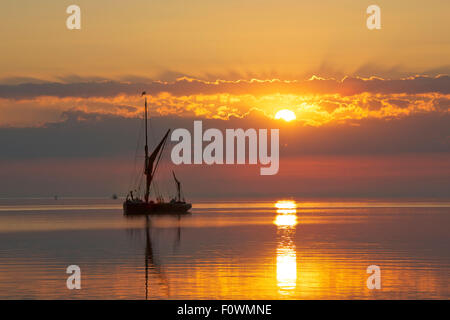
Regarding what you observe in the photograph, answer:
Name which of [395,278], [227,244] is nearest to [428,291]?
[395,278]

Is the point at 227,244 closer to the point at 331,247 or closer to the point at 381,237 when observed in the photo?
the point at 331,247

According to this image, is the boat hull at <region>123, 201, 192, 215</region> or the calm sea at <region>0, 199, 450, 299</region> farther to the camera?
the boat hull at <region>123, 201, 192, 215</region>

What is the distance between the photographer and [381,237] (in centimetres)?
7869

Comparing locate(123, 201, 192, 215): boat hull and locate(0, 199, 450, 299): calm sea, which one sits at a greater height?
locate(123, 201, 192, 215): boat hull

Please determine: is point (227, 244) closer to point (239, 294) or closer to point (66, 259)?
point (66, 259)

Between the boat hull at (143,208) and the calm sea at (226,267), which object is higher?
the boat hull at (143,208)

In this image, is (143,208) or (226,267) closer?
(226,267)

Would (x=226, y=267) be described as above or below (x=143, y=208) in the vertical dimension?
below

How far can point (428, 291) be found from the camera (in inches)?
1387

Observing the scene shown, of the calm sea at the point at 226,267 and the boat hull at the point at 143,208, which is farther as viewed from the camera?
the boat hull at the point at 143,208
